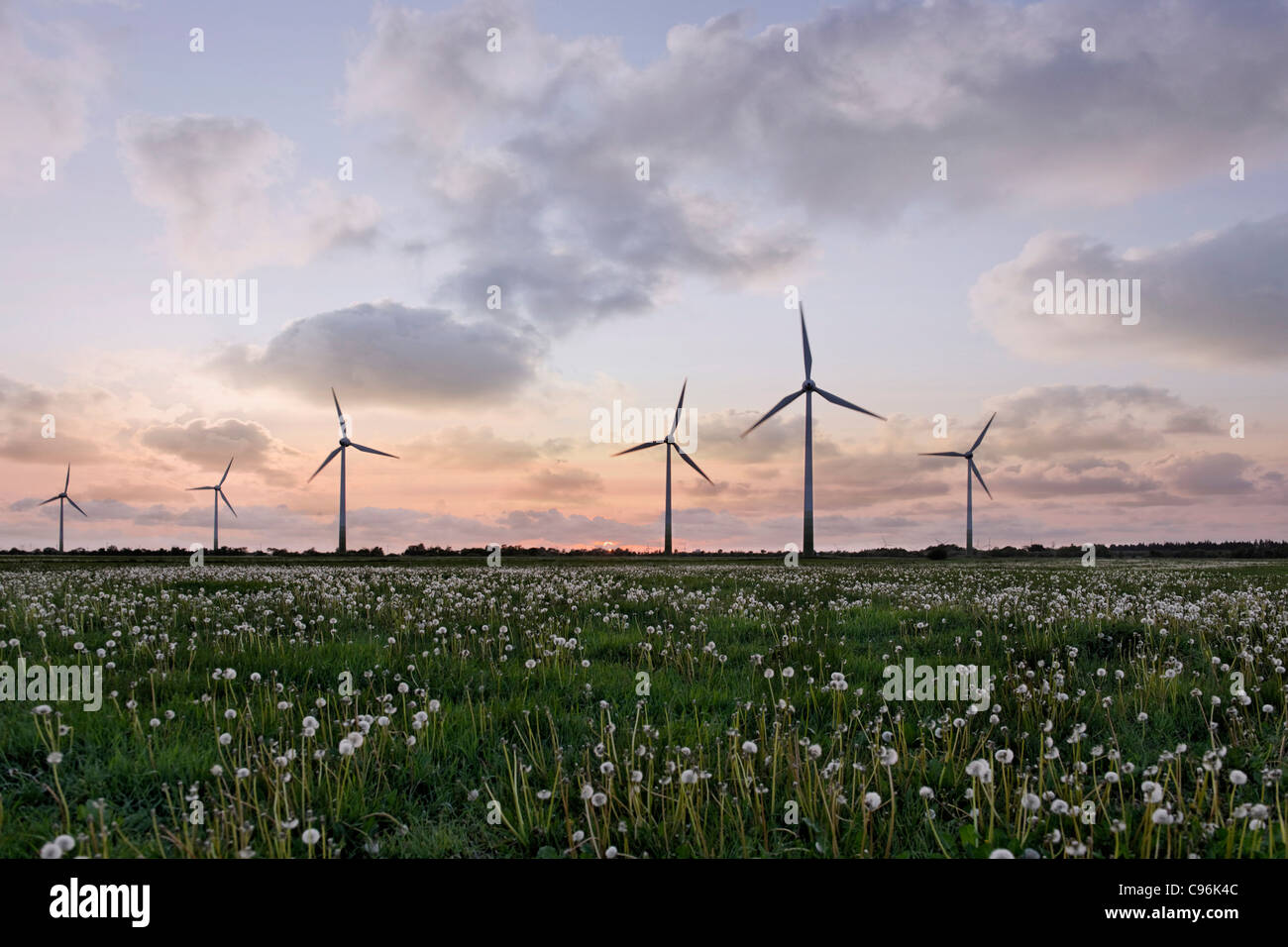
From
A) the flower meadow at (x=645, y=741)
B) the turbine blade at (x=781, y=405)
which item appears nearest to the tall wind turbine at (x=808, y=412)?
the turbine blade at (x=781, y=405)

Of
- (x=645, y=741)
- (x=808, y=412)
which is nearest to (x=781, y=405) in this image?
(x=808, y=412)

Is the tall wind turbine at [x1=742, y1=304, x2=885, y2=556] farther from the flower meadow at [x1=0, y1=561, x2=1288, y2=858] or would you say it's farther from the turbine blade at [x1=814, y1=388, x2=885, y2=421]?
the flower meadow at [x1=0, y1=561, x2=1288, y2=858]

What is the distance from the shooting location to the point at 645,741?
5.74m

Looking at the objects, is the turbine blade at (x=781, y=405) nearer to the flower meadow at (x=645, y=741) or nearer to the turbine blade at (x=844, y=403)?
the turbine blade at (x=844, y=403)

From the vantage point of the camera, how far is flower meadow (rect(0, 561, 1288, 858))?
4.32 m

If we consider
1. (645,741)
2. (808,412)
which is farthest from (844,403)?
(645,741)

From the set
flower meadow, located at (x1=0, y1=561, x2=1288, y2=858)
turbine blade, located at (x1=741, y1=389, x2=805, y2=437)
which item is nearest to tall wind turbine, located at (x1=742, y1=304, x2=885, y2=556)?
turbine blade, located at (x1=741, y1=389, x2=805, y2=437)

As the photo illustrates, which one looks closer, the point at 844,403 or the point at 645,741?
the point at 645,741

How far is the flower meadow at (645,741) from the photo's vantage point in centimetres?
432

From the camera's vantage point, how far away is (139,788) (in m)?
5.10

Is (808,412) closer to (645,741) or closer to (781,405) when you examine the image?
(781,405)
